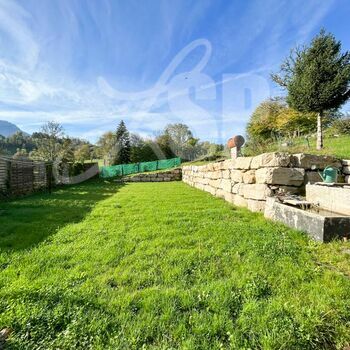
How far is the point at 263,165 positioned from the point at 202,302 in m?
3.25

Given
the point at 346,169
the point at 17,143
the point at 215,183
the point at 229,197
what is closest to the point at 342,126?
the point at 215,183

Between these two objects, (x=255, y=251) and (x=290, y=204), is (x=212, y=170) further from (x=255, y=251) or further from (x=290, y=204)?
(x=255, y=251)

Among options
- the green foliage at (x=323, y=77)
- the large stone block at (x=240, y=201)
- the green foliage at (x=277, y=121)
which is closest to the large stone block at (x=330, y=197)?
the large stone block at (x=240, y=201)

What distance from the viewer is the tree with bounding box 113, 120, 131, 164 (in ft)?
99.3

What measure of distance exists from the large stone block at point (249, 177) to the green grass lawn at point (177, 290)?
58.2 inches

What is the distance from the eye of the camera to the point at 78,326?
1456 mm

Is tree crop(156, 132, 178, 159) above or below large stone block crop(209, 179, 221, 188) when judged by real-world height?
above

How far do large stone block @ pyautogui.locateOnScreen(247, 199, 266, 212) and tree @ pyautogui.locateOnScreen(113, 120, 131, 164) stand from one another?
2722 centimetres

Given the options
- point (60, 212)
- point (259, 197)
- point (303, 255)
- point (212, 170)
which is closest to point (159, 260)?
point (303, 255)

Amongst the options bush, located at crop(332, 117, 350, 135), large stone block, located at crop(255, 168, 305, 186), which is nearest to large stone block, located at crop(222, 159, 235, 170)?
large stone block, located at crop(255, 168, 305, 186)

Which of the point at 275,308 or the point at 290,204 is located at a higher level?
the point at 290,204

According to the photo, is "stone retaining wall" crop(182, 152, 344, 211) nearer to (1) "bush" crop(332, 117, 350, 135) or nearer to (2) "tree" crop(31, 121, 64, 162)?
(1) "bush" crop(332, 117, 350, 135)

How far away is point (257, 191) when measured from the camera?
4.34 m

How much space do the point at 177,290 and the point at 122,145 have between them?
30.5 m
